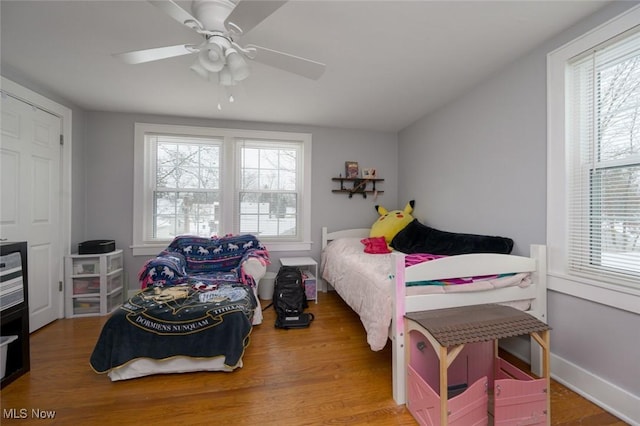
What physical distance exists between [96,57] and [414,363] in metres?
3.07

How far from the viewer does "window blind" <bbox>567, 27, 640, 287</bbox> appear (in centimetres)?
144

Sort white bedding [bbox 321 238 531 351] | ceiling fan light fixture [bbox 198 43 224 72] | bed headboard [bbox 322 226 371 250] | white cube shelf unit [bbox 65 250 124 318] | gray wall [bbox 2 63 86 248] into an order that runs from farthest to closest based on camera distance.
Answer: bed headboard [bbox 322 226 371 250] → gray wall [bbox 2 63 86 248] → white cube shelf unit [bbox 65 250 124 318] → white bedding [bbox 321 238 531 351] → ceiling fan light fixture [bbox 198 43 224 72]

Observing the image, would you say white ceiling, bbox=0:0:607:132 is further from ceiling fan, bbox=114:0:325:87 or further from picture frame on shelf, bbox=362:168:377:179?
picture frame on shelf, bbox=362:168:377:179

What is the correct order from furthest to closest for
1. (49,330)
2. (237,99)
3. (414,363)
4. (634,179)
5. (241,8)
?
(237,99) → (49,330) → (414,363) → (634,179) → (241,8)

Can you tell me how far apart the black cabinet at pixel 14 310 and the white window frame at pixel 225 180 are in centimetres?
135

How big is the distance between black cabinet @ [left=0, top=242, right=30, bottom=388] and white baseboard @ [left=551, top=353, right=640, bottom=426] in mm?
3521

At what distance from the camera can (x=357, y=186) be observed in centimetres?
377

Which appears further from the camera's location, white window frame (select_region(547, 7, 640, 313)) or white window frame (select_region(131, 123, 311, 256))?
white window frame (select_region(131, 123, 311, 256))

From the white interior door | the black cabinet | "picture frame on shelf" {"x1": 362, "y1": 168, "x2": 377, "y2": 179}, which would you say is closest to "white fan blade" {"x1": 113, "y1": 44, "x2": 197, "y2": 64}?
the black cabinet

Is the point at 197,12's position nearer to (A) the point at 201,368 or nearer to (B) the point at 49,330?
(A) the point at 201,368

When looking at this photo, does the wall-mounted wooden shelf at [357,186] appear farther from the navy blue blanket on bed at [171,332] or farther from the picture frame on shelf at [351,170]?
the navy blue blanket on bed at [171,332]

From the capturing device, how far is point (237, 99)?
2.77 m

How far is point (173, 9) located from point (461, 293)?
214cm

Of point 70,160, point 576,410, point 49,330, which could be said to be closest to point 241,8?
point 576,410
